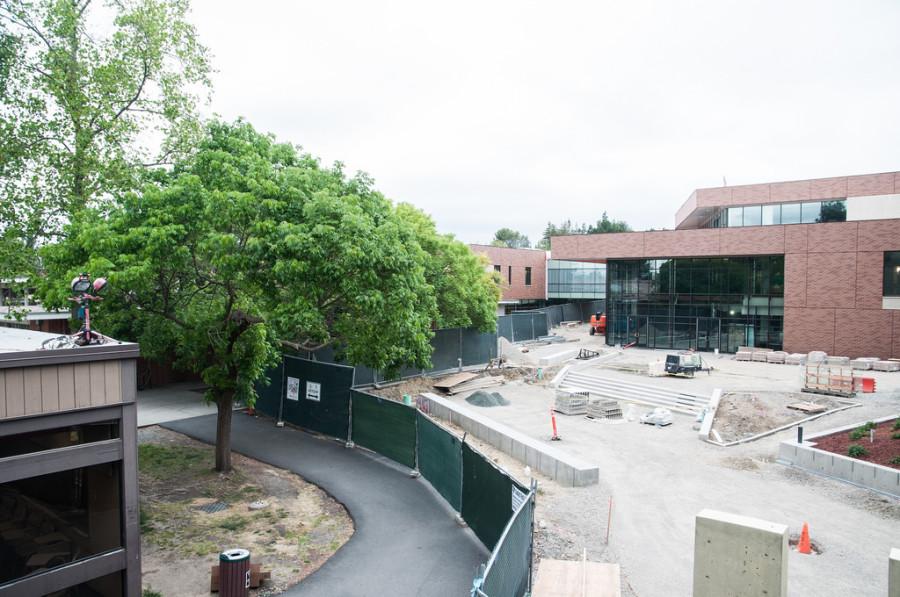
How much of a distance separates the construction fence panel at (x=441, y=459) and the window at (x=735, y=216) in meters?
35.9

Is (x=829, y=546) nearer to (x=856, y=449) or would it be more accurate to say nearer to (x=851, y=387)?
(x=856, y=449)

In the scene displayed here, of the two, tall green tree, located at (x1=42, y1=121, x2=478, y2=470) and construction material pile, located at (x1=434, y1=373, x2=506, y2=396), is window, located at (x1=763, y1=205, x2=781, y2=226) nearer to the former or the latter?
construction material pile, located at (x1=434, y1=373, x2=506, y2=396)

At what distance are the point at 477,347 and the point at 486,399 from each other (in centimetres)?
762

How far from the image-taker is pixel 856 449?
15.0 m

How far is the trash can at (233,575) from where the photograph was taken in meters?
8.38

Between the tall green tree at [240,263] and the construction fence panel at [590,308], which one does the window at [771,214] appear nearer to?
the construction fence panel at [590,308]

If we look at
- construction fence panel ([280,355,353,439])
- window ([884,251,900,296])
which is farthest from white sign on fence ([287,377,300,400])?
window ([884,251,900,296])

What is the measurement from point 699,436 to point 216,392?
15.7 metres

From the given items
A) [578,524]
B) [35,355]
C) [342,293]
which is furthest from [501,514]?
[35,355]

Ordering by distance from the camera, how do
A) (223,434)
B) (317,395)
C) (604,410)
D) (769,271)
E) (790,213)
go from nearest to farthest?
(223,434)
(317,395)
(604,410)
(769,271)
(790,213)

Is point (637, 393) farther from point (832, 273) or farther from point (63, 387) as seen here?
point (63, 387)

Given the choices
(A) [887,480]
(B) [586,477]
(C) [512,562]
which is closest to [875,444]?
(A) [887,480]

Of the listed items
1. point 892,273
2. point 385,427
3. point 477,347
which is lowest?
point 385,427

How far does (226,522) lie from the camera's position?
1158 centimetres
